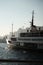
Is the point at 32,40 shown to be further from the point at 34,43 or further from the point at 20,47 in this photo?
the point at 20,47

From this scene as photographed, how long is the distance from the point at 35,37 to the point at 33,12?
666 inches

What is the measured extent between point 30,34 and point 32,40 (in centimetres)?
265

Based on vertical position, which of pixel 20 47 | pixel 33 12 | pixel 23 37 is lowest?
pixel 20 47

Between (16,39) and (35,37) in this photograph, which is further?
(16,39)

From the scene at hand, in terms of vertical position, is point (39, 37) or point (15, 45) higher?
point (39, 37)

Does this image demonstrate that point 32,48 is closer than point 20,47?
Yes

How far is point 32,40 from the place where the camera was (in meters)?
34.9

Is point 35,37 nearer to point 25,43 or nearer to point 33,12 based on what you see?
point 25,43

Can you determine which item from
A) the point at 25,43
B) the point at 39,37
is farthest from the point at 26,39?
the point at 39,37

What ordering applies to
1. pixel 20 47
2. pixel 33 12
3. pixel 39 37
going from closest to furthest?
pixel 39 37 → pixel 20 47 → pixel 33 12

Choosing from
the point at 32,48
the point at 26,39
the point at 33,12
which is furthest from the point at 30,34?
the point at 33,12

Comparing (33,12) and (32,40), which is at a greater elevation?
(33,12)

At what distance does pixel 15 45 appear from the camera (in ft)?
135

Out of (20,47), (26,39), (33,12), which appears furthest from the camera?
(33,12)
